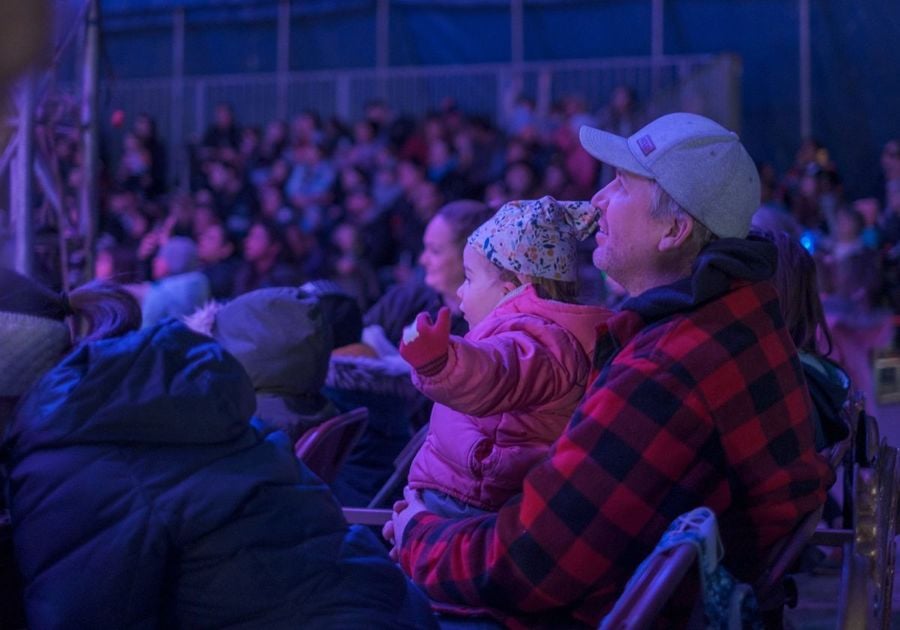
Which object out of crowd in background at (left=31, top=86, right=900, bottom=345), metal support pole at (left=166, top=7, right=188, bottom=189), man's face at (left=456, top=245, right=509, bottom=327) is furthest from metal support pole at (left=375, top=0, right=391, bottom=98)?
man's face at (left=456, top=245, right=509, bottom=327)

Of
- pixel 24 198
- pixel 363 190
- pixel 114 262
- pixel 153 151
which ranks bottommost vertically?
pixel 114 262

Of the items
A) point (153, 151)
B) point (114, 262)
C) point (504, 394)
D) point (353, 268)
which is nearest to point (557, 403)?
point (504, 394)

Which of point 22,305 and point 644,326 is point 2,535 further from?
point 644,326

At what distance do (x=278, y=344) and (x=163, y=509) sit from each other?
191 centimetres

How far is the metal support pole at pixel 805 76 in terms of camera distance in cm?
1266

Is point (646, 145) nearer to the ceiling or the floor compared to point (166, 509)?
nearer to the ceiling

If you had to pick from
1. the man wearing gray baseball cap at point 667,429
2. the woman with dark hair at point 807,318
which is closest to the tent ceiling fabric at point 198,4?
the woman with dark hair at point 807,318

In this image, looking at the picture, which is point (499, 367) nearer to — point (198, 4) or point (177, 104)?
point (177, 104)

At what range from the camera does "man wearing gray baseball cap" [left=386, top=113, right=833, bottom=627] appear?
211 centimetres

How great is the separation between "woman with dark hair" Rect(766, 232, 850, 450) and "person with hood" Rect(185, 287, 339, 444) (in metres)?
1.40

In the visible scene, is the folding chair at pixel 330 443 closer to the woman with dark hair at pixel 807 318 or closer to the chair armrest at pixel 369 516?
the chair armrest at pixel 369 516

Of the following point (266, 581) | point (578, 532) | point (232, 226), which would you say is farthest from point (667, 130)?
point (232, 226)

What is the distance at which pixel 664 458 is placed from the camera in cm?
210

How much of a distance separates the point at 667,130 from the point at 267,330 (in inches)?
65.5
